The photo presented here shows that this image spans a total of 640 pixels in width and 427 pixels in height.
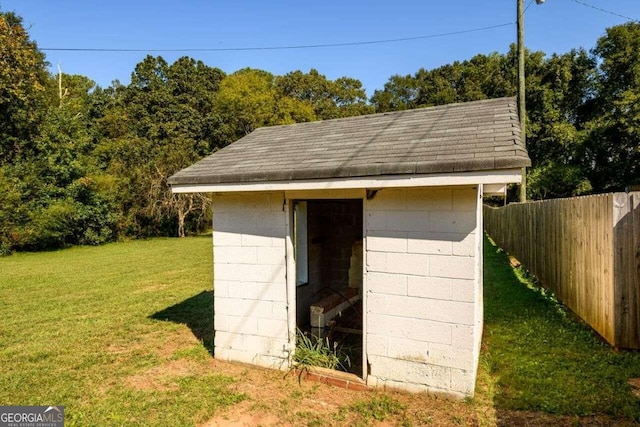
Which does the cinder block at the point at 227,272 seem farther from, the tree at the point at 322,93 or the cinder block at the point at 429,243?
the tree at the point at 322,93

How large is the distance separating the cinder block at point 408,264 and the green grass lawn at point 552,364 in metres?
1.53

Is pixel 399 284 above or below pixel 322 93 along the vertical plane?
below

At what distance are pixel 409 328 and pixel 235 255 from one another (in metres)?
2.40

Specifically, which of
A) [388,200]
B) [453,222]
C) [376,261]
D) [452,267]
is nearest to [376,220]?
[388,200]

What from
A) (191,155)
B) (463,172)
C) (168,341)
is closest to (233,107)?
(191,155)

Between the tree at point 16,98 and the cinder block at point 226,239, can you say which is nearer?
the cinder block at point 226,239

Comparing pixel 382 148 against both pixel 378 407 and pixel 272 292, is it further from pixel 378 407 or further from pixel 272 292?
pixel 378 407

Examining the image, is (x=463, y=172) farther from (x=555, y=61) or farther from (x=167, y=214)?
(x=555, y=61)

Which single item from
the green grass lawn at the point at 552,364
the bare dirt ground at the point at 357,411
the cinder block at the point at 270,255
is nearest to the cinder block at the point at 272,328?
the bare dirt ground at the point at 357,411

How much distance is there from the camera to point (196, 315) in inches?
298

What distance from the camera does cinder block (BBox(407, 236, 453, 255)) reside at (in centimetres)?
391

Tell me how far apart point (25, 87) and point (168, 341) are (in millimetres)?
20321

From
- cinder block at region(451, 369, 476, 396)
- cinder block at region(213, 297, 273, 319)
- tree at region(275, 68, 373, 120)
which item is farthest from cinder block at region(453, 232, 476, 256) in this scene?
tree at region(275, 68, 373, 120)

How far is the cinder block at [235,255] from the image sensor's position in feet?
16.3
